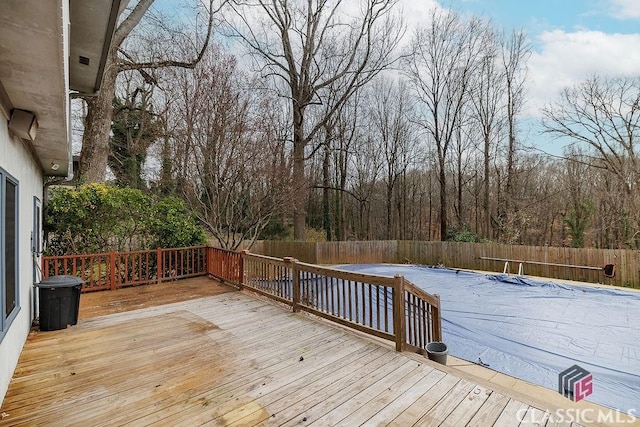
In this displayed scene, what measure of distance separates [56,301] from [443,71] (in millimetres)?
19610

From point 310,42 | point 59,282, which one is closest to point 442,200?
point 310,42

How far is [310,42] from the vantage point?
14.3 meters

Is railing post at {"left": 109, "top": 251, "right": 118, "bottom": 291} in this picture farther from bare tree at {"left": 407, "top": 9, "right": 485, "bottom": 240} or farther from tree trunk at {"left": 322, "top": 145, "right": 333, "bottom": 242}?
bare tree at {"left": 407, "top": 9, "right": 485, "bottom": 240}

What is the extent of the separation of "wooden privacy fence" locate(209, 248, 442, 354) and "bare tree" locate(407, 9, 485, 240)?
13349mm

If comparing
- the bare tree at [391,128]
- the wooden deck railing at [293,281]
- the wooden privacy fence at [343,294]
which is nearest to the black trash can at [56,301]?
→ the wooden deck railing at [293,281]

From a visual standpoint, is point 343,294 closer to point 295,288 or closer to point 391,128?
point 295,288

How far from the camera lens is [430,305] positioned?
15.1 ft

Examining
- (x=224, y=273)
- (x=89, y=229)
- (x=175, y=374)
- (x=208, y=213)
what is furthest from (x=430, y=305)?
(x=89, y=229)

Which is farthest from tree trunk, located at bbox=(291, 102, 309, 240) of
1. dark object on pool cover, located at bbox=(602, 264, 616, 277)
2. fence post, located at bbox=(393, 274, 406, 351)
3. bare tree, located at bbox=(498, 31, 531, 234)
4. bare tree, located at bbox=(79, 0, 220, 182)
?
dark object on pool cover, located at bbox=(602, 264, 616, 277)

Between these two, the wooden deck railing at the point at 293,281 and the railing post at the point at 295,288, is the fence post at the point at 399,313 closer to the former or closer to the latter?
the wooden deck railing at the point at 293,281

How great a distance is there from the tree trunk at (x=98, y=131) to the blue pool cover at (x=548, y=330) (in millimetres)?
10768

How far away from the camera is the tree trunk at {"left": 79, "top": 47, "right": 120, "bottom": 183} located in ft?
30.3

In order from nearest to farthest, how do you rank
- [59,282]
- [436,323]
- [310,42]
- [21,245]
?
[21,245]
[59,282]
[436,323]
[310,42]

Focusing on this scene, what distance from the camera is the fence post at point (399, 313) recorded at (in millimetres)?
3646
